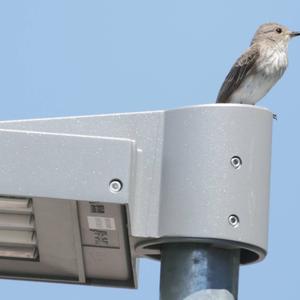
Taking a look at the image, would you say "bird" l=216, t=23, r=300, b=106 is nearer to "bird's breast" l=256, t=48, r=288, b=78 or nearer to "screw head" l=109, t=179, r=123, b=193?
"bird's breast" l=256, t=48, r=288, b=78

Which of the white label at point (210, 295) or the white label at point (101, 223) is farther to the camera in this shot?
the white label at point (101, 223)

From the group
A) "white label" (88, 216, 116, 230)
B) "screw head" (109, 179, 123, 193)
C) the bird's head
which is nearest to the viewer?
"screw head" (109, 179, 123, 193)

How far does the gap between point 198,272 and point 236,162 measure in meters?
0.54

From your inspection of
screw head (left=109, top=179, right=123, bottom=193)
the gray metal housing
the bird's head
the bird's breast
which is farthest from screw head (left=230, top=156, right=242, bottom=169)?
the bird's head

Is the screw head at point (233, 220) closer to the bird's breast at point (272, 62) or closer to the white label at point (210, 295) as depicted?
the white label at point (210, 295)

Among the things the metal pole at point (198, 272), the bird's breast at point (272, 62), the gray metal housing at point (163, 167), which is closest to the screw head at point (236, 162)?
the gray metal housing at point (163, 167)

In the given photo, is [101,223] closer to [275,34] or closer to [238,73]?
[238,73]

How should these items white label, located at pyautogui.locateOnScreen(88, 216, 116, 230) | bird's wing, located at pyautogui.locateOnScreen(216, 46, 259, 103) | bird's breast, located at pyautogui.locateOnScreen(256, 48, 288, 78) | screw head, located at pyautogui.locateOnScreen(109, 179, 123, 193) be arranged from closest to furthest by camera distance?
screw head, located at pyautogui.locateOnScreen(109, 179, 123, 193)
white label, located at pyautogui.locateOnScreen(88, 216, 116, 230)
bird's wing, located at pyautogui.locateOnScreen(216, 46, 259, 103)
bird's breast, located at pyautogui.locateOnScreen(256, 48, 288, 78)

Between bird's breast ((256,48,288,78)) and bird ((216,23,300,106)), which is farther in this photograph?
bird's breast ((256,48,288,78))

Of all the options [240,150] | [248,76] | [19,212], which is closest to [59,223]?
[19,212]

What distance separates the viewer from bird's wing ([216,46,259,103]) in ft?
37.3

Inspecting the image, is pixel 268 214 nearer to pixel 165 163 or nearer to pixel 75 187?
pixel 165 163

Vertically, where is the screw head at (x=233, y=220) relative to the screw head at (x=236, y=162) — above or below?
below

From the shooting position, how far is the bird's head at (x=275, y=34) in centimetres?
1287
